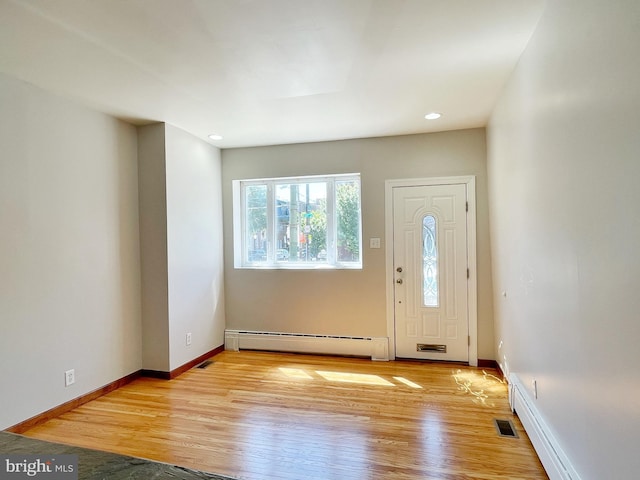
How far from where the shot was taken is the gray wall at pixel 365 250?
361 cm

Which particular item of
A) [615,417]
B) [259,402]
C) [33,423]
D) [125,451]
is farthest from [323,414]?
[33,423]

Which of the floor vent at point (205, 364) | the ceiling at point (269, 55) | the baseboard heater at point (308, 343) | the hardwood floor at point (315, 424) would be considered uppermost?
the ceiling at point (269, 55)

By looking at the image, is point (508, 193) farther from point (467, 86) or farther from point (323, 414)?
point (323, 414)

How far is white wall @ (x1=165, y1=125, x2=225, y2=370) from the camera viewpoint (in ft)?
11.2

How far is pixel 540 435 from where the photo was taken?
6.40ft

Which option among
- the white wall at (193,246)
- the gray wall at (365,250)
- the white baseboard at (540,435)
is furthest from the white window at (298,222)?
the white baseboard at (540,435)

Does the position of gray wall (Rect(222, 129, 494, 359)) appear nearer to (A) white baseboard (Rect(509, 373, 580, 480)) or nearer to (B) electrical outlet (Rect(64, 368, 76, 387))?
(A) white baseboard (Rect(509, 373, 580, 480))

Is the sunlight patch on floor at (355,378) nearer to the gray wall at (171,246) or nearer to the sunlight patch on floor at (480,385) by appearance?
the sunlight patch on floor at (480,385)

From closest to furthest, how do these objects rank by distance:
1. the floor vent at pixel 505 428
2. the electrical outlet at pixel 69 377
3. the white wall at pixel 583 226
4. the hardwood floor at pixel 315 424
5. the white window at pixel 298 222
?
the white wall at pixel 583 226, the hardwood floor at pixel 315 424, the floor vent at pixel 505 428, the electrical outlet at pixel 69 377, the white window at pixel 298 222

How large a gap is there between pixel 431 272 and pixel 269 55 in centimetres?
272

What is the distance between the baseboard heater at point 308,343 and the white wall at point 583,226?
5.65ft

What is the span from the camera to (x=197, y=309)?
3785 mm

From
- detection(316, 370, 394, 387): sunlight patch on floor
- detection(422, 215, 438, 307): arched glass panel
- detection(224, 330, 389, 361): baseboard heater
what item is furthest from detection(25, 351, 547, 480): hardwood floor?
detection(422, 215, 438, 307): arched glass panel

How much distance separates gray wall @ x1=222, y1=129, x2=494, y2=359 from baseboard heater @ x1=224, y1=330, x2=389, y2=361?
7 cm
